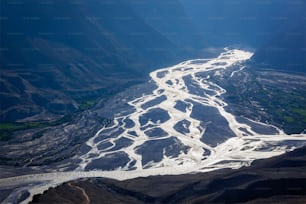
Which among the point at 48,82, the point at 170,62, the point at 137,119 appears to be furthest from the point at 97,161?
the point at 170,62

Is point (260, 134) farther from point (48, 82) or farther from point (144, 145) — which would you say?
point (48, 82)

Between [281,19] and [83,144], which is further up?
[281,19]

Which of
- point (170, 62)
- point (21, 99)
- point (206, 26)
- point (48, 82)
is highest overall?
point (206, 26)

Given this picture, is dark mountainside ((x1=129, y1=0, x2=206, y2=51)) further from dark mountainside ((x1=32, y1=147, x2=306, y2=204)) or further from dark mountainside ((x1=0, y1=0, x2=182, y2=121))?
dark mountainside ((x1=32, y1=147, x2=306, y2=204))

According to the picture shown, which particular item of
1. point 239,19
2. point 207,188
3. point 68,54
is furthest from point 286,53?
point 207,188

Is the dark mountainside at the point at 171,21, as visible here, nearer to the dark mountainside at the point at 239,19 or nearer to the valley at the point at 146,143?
the dark mountainside at the point at 239,19
